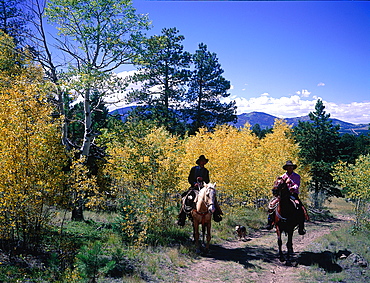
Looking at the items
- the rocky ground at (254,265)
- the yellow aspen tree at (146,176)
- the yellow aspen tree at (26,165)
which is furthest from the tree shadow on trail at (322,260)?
the yellow aspen tree at (26,165)

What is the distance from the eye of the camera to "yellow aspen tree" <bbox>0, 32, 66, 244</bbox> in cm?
600

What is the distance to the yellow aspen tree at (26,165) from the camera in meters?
6.00

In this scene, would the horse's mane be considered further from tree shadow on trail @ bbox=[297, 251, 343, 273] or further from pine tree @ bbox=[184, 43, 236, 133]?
pine tree @ bbox=[184, 43, 236, 133]

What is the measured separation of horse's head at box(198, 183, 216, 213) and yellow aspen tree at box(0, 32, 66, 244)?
441 cm

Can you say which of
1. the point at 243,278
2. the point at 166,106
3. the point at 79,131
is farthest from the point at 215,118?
the point at 243,278

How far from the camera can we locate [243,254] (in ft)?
30.7

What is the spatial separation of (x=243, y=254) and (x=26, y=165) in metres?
7.91

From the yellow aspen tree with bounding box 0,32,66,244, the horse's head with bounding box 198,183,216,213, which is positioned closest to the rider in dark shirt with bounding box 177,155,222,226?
the horse's head with bounding box 198,183,216,213

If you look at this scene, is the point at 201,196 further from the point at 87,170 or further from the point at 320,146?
the point at 320,146

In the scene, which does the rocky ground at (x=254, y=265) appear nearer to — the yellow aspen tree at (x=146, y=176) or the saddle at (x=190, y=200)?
the saddle at (x=190, y=200)

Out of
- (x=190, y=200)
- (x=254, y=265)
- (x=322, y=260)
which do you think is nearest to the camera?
(x=254, y=265)

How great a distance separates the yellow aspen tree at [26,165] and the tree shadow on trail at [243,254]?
19.0 ft

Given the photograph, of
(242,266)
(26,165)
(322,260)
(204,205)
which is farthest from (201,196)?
(26,165)

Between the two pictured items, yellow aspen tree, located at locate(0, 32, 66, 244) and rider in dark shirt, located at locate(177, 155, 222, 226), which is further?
rider in dark shirt, located at locate(177, 155, 222, 226)
